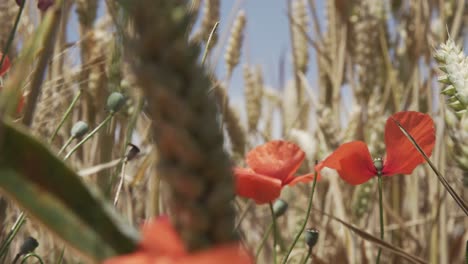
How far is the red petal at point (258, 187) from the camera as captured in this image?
0.40 m

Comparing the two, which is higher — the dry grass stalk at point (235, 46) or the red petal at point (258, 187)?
the red petal at point (258, 187)

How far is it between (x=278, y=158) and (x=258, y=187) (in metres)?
0.05

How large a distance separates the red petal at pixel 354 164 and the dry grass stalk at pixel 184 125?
0.89ft

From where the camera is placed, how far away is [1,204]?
369 millimetres

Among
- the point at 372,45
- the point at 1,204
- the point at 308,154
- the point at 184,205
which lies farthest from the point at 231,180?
the point at 372,45

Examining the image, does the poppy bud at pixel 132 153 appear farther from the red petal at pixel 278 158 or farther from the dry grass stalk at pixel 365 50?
the dry grass stalk at pixel 365 50

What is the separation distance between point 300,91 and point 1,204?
109 cm

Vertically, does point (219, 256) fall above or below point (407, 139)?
above

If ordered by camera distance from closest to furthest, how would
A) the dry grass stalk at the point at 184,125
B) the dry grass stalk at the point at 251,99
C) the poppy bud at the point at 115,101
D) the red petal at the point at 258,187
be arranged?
the dry grass stalk at the point at 184,125, the red petal at the point at 258,187, the poppy bud at the point at 115,101, the dry grass stalk at the point at 251,99

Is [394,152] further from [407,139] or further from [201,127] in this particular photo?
[201,127]

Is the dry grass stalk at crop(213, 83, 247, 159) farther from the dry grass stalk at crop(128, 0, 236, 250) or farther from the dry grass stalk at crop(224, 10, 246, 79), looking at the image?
the dry grass stalk at crop(128, 0, 236, 250)

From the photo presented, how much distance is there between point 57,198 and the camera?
8.2 inches

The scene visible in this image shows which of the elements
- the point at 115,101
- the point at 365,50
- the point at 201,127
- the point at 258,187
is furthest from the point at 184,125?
the point at 365,50

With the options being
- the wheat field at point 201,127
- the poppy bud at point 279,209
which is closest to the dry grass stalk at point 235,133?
the wheat field at point 201,127
